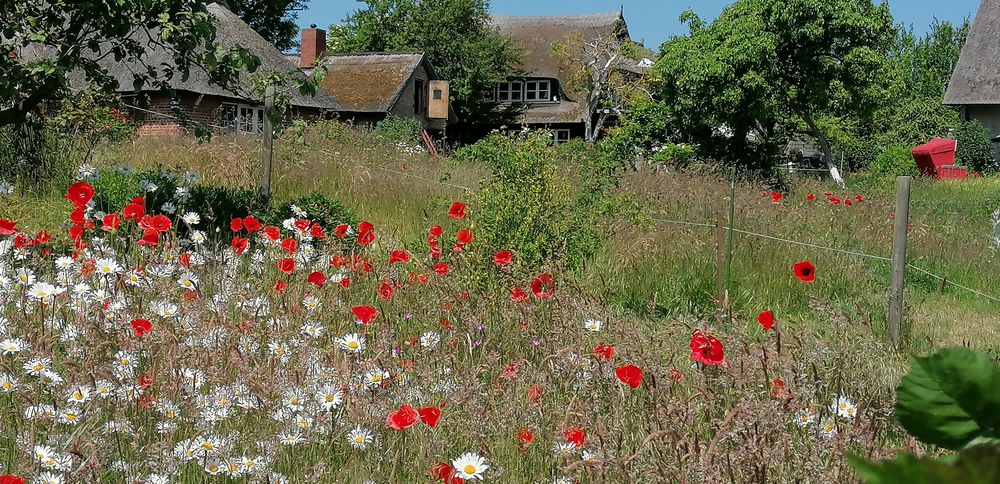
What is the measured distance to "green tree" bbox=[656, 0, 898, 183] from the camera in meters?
21.7

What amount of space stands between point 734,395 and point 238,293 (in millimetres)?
1792

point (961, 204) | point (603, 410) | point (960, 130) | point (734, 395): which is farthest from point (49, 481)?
point (960, 130)

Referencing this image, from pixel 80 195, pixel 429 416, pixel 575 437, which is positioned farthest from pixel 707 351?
pixel 80 195

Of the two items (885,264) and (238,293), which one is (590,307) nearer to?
(238,293)

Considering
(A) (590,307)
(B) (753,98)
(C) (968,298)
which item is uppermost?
(B) (753,98)

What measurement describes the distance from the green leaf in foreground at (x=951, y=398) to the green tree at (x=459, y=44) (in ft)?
140

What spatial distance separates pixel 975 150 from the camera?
31531 mm

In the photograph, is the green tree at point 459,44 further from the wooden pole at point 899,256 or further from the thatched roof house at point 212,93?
the wooden pole at point 899,256

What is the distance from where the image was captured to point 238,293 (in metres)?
3.51

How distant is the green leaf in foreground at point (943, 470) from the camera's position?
225 mm

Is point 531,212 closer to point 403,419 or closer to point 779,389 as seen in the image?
point 779,389

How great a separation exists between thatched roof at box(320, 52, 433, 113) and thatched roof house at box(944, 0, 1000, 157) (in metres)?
20.8

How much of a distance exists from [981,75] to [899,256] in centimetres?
3553

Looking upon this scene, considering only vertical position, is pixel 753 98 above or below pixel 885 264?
above
